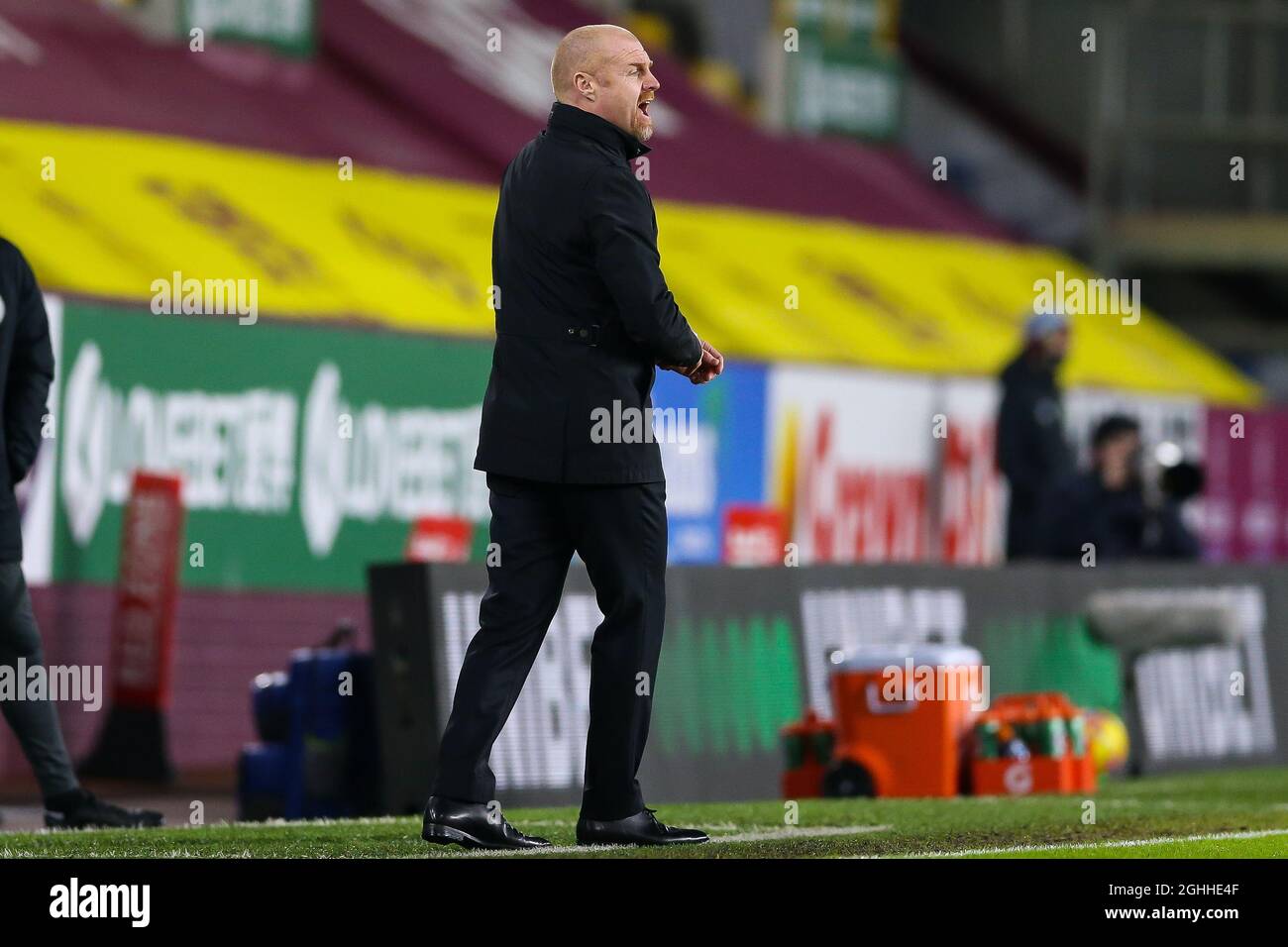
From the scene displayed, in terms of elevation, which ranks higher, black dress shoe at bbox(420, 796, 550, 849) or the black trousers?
the black trousers

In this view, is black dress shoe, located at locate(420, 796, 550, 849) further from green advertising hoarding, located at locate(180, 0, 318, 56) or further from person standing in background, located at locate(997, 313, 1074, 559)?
green advertising hoarding, located at locate(180, 0, 318, 56)

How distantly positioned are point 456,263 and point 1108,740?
6.12m

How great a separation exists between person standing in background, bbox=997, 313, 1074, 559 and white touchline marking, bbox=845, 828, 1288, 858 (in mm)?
7242

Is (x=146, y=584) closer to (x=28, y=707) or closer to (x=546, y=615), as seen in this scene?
(x=28, y=707)

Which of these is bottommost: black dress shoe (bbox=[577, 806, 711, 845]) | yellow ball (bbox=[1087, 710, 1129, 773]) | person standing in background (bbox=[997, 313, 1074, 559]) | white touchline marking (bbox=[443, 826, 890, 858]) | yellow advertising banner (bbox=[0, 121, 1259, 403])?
white touchline marking (bbox=[443, 826, 890, 858])

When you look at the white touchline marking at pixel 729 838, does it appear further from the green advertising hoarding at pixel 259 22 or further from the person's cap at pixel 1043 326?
the green advertising hoarding at pixel 259 22

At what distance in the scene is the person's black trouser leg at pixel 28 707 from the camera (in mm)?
9438

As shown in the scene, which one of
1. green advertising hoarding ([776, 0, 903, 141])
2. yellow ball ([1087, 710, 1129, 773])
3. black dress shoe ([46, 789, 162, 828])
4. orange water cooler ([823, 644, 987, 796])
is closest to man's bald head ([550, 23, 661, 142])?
black dress shoe ([46, 789, 162, 828])

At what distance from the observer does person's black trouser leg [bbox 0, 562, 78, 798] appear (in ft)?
31.0

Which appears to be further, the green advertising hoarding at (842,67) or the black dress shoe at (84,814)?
the green advertising hoarding at (842,67)

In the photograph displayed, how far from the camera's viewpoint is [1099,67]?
26.1m

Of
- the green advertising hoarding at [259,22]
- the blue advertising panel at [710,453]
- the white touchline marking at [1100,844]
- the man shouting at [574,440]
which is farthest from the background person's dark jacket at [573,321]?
the green advertising hoarding at [259,22]
